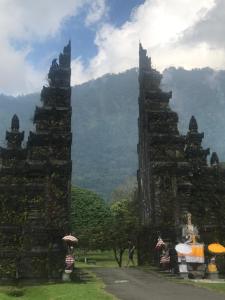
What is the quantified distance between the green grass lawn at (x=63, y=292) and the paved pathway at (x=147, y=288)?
615 mm

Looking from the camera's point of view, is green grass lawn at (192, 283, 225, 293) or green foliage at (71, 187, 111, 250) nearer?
green grass lawn at (192, 283, 225, 293)

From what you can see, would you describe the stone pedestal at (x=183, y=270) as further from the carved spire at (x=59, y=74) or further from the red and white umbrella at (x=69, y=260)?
the carved spire at (x=59, y=74)

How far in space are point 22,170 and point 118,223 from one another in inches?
747

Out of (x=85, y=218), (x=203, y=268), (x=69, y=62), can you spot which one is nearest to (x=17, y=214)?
(x=203, y=268)

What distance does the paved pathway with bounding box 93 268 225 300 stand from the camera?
17923mm

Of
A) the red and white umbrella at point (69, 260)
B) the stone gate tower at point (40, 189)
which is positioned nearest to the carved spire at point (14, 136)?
the stone gate tower at point (40, 189)

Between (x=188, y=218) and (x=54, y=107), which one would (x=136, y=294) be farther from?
(x=54, y=107)

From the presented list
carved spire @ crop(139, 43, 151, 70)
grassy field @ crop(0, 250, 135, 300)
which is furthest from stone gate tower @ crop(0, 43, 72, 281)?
carved spire @ crop(139, 43, 151, 70)

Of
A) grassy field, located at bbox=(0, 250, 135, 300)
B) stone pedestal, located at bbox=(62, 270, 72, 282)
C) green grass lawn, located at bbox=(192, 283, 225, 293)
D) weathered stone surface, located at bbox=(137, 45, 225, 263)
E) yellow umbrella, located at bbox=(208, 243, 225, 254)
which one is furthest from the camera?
weathered stone surface, located at bbox=(137, 45, 225, 263)

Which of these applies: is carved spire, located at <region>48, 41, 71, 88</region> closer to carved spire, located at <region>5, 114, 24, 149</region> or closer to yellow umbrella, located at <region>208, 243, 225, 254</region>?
carved spire, located at <region>5, 114, 24, 149</region>

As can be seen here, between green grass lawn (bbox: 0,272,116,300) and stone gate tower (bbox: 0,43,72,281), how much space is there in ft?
7.83

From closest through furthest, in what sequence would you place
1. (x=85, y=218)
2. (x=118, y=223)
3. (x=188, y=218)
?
(x=188, y=218)
(x=118, y=223)
(x=85, y=218)

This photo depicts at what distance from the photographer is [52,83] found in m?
32.6

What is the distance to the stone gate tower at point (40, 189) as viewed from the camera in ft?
80.3
